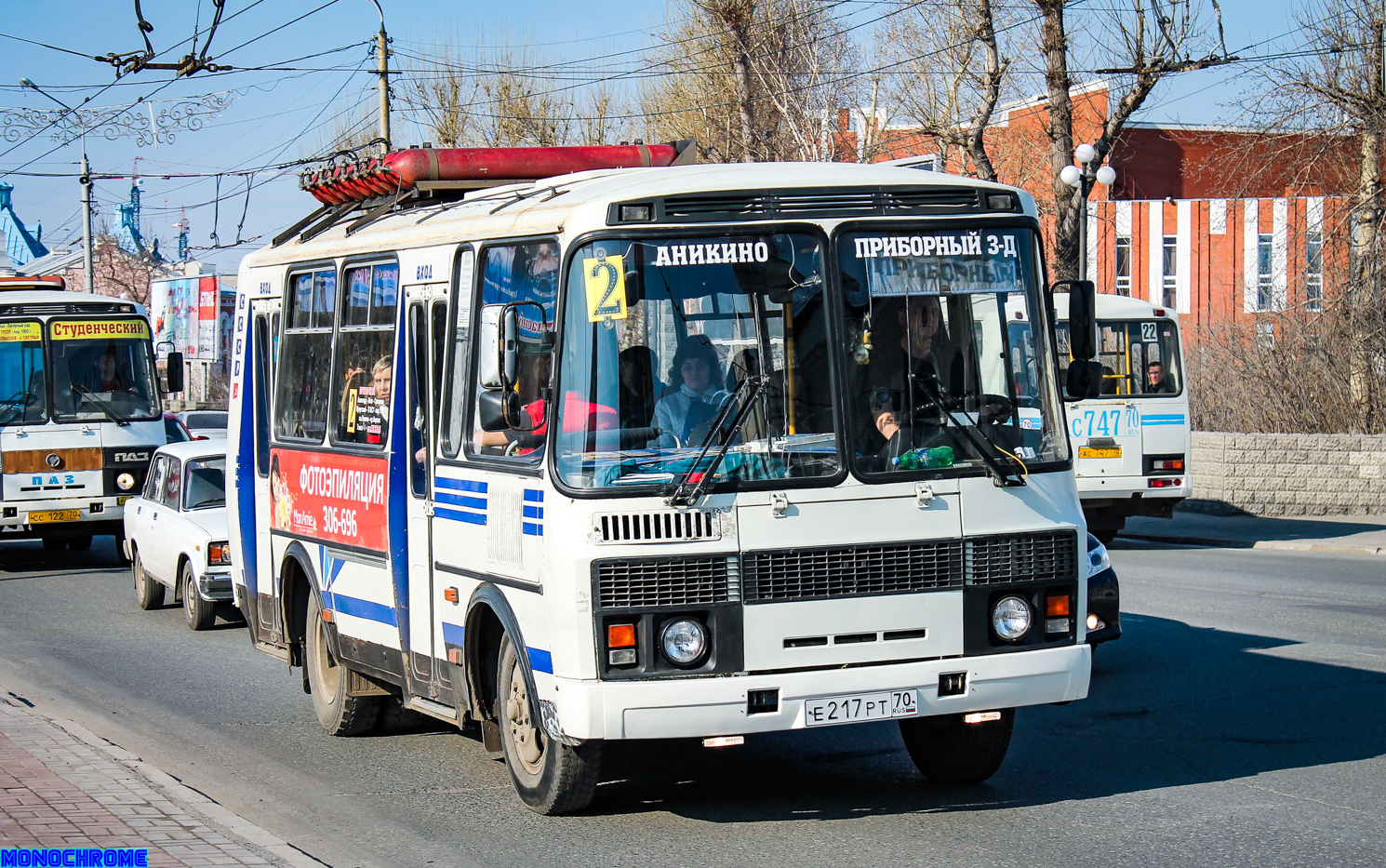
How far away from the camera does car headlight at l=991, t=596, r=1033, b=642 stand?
6.46 meters

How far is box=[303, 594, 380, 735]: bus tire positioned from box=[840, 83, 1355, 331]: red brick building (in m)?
20.9

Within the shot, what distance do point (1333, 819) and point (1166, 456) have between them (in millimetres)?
14327

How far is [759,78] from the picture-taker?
39406 mm

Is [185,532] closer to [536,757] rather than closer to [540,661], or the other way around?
[536,757]

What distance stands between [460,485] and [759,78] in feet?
110

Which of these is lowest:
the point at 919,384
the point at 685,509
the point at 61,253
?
the point at 685,509

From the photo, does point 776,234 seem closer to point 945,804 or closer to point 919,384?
point 919,384

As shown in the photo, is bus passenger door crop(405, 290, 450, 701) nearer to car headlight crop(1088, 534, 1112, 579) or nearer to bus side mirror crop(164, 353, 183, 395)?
car headlight crop(1088, 534, 1112, 579)

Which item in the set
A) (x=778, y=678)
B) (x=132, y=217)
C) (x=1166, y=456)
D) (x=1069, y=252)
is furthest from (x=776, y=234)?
(x=132, y=217)

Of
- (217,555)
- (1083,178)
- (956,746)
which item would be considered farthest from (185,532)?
(1083,178)

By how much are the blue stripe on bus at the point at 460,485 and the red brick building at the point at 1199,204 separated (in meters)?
21.9

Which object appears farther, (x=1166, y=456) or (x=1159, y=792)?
(x=1166, y=456)

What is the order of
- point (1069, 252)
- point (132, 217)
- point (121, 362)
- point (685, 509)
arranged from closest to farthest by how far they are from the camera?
point (685, 509), point (121, 362), point (1069, 252), point (132, 217)

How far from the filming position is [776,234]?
6.44m
